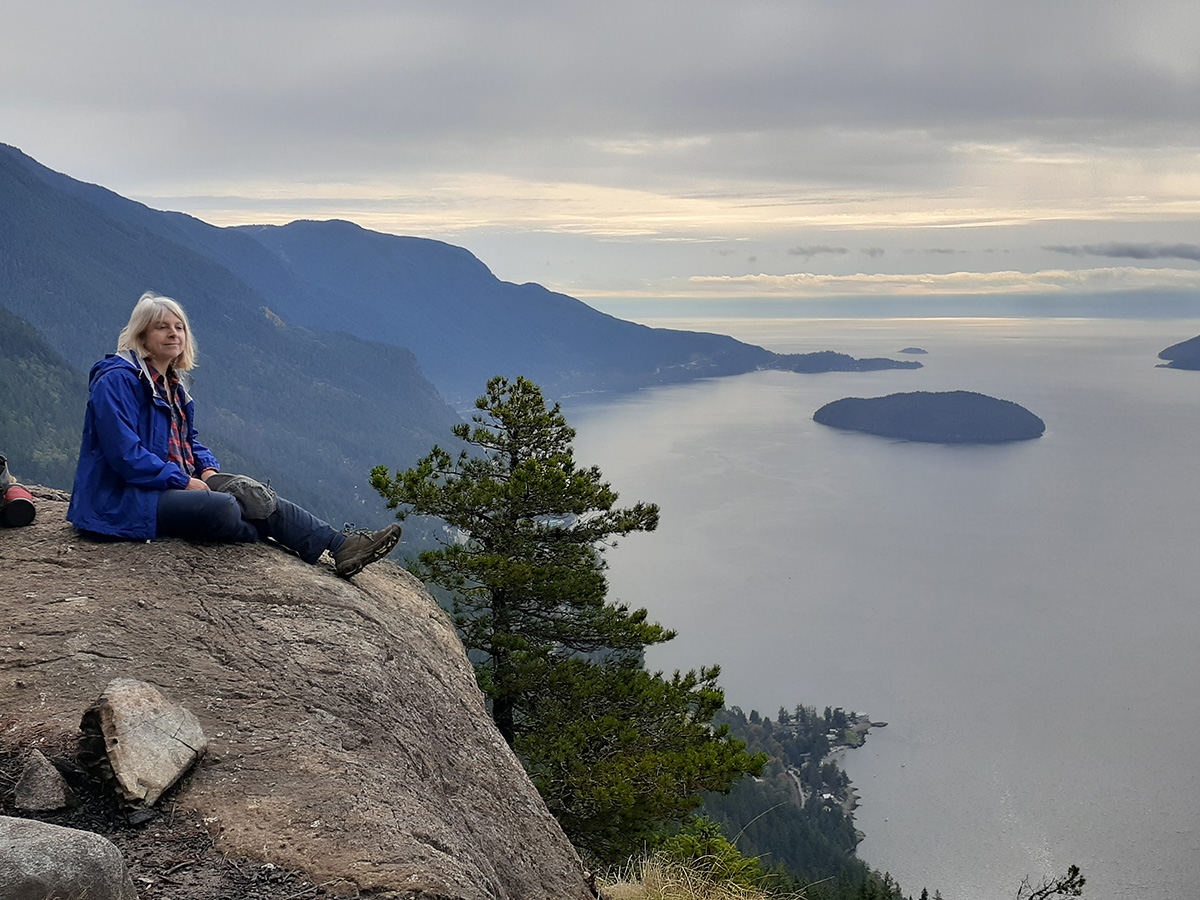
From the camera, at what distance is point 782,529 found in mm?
170375

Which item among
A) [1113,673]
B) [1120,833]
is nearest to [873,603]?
[1113,673]

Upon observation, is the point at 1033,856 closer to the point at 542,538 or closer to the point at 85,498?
the point at 542,538

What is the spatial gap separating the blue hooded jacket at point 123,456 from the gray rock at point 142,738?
206 cm

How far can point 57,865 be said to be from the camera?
3195 millimetres

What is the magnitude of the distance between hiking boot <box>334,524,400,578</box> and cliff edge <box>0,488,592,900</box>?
16 centimetres

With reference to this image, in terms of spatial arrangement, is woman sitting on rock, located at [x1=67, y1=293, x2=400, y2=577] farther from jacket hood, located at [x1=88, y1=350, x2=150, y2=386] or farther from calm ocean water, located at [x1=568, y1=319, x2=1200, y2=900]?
calm ocean water, located at [x1=568, y1=319, x2=1200, y2=900]

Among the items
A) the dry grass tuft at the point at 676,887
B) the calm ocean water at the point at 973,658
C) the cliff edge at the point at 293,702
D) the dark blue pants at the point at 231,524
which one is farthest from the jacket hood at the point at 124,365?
the calm ocean water at the point at 973,658

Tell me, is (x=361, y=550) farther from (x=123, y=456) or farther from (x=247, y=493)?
(x=123, y=456)

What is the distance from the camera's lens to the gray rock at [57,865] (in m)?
3.11

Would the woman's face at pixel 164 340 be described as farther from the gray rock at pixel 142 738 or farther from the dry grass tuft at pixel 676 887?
the dry grass tuft at pixel 676 887

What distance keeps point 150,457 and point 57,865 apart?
3501mm

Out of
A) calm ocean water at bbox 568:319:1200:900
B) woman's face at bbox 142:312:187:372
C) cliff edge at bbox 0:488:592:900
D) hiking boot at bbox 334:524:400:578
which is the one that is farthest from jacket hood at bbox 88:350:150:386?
calm ocean water at bbox 568:319:1200:900

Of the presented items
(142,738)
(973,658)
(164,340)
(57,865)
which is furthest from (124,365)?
(973,658)

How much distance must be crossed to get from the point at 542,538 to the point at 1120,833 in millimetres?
86173
